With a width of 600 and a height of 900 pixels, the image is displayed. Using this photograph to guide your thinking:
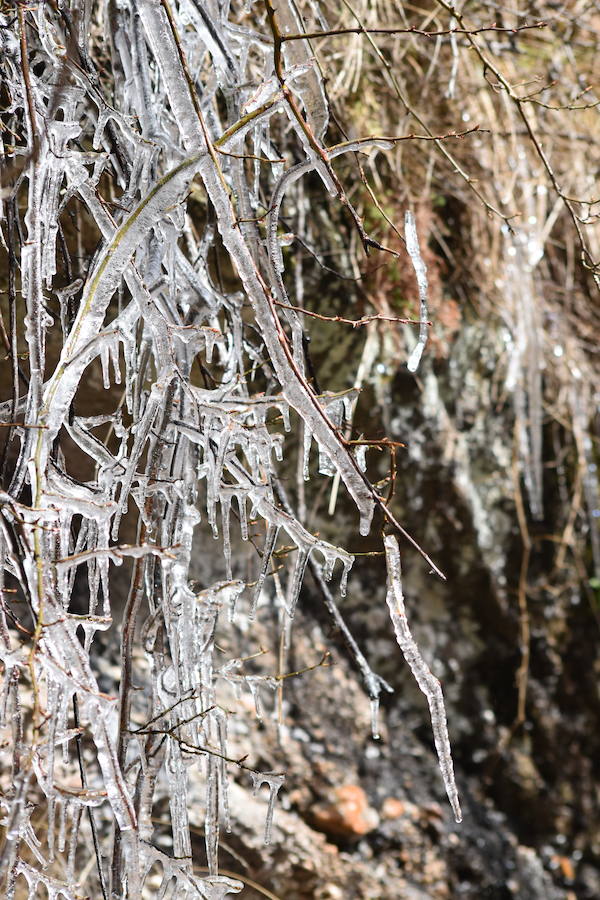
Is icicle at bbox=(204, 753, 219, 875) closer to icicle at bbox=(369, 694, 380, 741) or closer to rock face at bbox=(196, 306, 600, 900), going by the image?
icicle at bbox=(369, 694, 380, 741)

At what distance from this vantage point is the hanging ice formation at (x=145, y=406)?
2.56ft

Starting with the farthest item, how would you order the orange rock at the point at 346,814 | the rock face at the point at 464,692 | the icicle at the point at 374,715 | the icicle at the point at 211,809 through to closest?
the rock face at the point at 464,692, the orange rock at the point at 346,814, the icicle at the point at 374,715, the icicle at the point at 211,809

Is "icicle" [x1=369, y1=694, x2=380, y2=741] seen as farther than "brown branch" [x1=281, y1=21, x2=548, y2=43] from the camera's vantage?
Yes

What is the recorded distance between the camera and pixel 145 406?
993 mm

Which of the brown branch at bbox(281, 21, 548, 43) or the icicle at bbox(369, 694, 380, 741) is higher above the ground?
the brown branch at bbox(281, 21, 548, 43)

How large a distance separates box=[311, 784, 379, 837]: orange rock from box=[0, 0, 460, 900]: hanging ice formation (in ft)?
3.62

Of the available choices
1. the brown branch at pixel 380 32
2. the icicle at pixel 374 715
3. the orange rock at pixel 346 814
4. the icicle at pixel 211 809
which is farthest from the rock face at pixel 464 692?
the brown branch at pixel 380 32

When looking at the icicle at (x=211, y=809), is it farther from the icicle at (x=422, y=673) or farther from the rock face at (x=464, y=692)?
the rock face at (x=464, y=692)

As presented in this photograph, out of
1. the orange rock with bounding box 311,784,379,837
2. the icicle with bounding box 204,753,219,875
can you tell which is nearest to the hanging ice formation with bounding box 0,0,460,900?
the icicle with bounding box 204,753,219,875

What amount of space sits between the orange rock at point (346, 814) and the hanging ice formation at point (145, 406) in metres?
1.10

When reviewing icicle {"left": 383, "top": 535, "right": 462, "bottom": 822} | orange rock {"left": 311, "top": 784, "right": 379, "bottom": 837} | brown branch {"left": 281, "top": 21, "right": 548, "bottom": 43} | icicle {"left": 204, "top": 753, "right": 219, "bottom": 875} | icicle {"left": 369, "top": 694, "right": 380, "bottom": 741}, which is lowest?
orange rock {"left": 311, "top": 784, "right": 379, "bottom": 837}

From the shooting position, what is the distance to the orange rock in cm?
206

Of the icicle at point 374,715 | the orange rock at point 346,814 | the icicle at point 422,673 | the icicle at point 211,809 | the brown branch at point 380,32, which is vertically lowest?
the orange rock at point 346,814

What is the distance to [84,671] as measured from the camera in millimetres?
776
